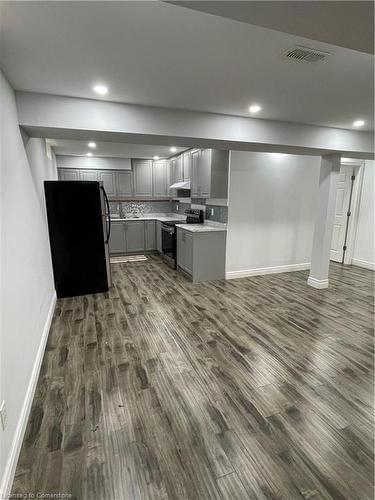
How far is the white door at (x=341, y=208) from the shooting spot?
5693 millimetres

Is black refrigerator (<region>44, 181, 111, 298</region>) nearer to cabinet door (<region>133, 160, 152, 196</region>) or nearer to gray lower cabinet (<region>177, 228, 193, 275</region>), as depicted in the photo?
gray lower cabinet (<region>177, 228, 193, 275</region>)

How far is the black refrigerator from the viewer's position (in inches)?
145

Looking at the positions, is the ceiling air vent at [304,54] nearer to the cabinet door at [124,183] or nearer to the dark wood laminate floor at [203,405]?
the dark wood laminate floor at [203,405]

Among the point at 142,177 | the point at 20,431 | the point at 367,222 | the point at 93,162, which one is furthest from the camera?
the point at 142,177

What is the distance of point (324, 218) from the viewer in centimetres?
423

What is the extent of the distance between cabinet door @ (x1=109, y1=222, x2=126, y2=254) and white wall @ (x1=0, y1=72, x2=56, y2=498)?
11.6 ft

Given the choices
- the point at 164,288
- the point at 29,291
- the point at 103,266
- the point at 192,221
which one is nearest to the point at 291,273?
the point at 192,221

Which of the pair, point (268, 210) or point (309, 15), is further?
point (268, 210)

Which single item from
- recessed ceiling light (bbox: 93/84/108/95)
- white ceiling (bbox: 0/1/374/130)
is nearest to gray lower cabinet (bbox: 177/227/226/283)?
white ceiling (bbox: 0/1/374/130)

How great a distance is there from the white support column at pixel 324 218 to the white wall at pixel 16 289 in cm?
417

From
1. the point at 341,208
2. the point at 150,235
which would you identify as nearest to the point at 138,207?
the point at 150,235

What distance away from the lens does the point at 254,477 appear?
1419 millimetres

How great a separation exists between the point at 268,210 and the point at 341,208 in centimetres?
226

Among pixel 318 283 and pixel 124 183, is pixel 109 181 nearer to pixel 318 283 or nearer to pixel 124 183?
pixel 124 183
